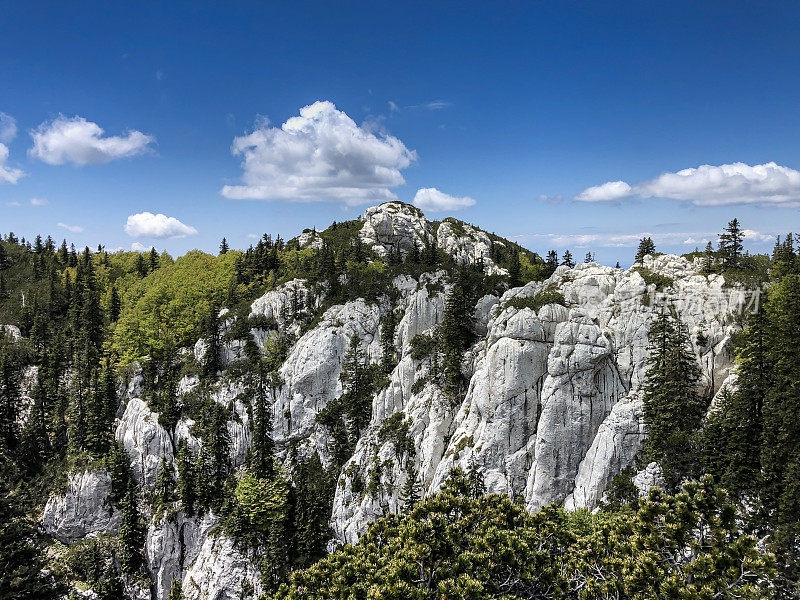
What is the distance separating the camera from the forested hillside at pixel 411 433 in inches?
794

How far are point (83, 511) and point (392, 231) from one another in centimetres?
7817

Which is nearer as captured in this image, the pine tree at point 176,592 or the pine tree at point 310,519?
the pine tree at point 310,519

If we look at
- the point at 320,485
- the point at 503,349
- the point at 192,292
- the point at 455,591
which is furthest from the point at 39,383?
the point at 455,591

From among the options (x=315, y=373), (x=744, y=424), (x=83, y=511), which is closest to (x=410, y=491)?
(x=315, y=373)

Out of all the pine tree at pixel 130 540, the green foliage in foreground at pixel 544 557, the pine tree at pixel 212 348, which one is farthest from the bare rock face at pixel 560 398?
the pine tree at pixel 212 348

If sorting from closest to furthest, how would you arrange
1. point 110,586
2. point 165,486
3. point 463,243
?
point 110,586
point 165,486
point 463,243

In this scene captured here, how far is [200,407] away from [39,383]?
3106cm

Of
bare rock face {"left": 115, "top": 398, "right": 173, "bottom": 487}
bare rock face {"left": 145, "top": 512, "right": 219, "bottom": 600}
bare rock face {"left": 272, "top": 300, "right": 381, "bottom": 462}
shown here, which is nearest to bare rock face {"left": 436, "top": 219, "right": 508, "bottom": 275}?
bare rock face {"left": 272, "top": 300, "right": 381, "bottom": 462}

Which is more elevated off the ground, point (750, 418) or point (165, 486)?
point (750, 418)

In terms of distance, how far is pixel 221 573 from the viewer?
164 ft

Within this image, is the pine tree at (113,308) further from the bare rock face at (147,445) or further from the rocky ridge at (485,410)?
the bare rock face at (147,445)

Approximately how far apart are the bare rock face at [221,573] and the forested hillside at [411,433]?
27 cm

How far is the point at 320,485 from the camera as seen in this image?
183ft

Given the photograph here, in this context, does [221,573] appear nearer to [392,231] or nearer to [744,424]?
[744,424]
